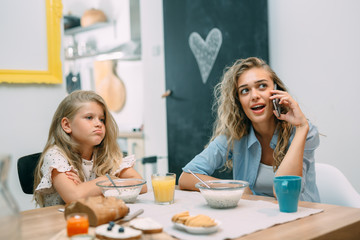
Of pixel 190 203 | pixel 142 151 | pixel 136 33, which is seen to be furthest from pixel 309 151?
pixel 136 33

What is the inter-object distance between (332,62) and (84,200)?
222 centimetres

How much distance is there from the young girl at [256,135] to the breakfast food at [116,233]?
66 centimetres

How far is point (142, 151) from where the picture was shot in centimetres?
426

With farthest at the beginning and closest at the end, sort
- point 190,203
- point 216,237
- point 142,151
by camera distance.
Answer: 1. point 142,151
2. point 190,203
3. point 216,237

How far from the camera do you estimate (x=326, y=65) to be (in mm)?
2746

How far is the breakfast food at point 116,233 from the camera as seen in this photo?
0.87m

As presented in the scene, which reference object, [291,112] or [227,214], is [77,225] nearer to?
[227,214]

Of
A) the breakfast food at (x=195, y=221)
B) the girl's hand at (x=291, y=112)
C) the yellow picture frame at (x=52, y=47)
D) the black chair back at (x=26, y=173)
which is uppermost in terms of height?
the yellow picture frame at (x=52, y=47)

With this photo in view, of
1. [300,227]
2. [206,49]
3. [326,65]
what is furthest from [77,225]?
[206,49]

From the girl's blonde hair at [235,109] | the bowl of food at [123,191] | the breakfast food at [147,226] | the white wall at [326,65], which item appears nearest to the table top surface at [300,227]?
the breakfast food at [147,226]

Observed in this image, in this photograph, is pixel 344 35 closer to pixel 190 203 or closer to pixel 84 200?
pixel 190 203

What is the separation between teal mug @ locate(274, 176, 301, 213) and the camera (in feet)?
3.59

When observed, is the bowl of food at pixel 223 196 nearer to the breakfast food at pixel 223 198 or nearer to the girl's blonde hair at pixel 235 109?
the breakfast food at pixel 223 198

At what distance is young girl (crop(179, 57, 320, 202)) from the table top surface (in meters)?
0.46
